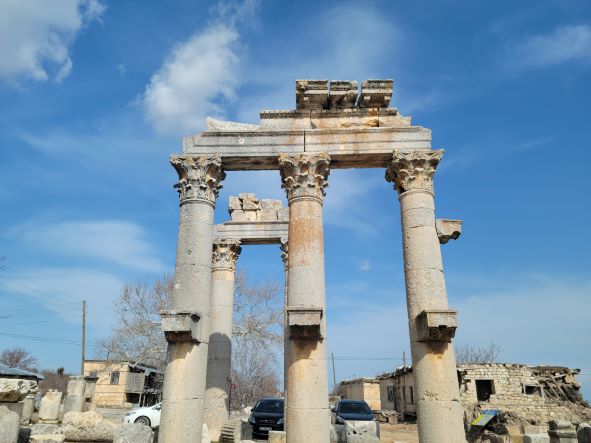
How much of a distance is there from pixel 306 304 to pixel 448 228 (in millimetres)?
4241

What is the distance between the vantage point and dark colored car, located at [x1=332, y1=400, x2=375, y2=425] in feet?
67.3

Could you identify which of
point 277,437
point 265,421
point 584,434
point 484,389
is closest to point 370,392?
point 484,389

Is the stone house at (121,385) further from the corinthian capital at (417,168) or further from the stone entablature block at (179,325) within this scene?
the corinthian capital at (417,168)

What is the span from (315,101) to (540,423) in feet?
79.2

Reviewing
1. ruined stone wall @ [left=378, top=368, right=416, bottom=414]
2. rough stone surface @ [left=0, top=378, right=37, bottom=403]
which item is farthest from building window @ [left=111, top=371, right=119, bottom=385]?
rough stone surface @ [left=0, top=378, right=37, bottom=403]

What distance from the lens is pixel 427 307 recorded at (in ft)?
35.6

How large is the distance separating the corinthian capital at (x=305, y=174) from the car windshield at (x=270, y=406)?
12.3m

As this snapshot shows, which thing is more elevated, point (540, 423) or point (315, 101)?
point (315, 101)

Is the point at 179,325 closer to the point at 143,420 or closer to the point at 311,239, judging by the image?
the point at 311,239

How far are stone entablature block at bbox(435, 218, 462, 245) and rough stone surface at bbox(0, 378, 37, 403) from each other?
954cm

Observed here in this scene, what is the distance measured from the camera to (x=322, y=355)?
35.6 ft

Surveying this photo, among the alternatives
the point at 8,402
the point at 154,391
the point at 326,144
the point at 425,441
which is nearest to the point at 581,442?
the point at 425,441

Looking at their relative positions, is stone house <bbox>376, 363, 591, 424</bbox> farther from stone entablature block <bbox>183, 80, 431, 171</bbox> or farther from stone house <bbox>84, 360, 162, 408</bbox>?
stone house <bbox>84, 360, 162, 408</bbox>

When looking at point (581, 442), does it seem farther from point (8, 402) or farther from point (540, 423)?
point (8, 402)
